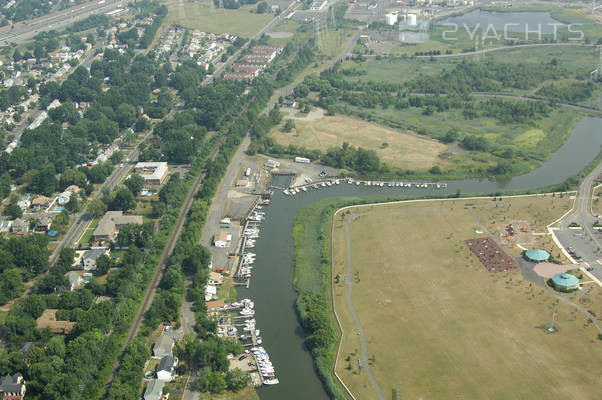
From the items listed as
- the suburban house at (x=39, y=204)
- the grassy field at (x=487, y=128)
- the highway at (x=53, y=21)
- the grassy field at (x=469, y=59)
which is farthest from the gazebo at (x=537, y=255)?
the highway at (x=53, y=21)

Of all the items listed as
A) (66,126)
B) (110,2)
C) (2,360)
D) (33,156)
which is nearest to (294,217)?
(2,360)

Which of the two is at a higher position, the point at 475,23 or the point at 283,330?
the point at 475,23

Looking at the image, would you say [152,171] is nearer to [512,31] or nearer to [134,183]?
[134,183]

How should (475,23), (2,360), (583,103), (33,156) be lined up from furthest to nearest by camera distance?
(475,23), (583,103), (33,156), (2,360)

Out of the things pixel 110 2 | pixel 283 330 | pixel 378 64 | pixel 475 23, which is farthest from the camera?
pixel 110 2

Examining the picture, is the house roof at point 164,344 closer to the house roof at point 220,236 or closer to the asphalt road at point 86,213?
the house roof at point 220,236

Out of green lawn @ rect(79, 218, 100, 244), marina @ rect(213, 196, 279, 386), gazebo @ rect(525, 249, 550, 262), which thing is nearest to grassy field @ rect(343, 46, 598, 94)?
marina @ rect(213, 196, 279, 386)

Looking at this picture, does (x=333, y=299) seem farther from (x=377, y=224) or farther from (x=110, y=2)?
(x=110, y=2)

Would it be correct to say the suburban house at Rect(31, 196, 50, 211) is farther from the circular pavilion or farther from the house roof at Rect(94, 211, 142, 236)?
the circular pavilion
